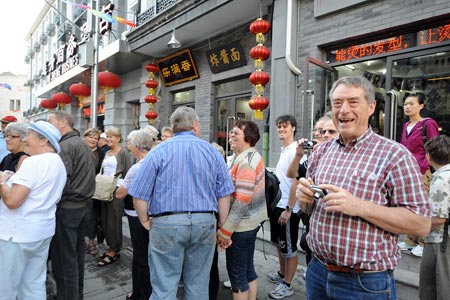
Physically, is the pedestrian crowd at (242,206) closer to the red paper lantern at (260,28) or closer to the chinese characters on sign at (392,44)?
the chinese characters on sign at (392,44)

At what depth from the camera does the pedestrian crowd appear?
1514 mm

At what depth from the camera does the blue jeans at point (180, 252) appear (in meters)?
2.36

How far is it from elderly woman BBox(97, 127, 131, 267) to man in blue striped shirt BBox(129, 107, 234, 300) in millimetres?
2373

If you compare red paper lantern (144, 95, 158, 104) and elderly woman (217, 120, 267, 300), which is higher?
red paper lantern (144, 95, 158, 104)

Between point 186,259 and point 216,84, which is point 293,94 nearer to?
point 216,84

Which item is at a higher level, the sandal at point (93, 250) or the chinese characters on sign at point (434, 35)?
the chinese characters on sign at point (434, 35)

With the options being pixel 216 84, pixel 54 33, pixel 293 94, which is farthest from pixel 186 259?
pixel 54 33

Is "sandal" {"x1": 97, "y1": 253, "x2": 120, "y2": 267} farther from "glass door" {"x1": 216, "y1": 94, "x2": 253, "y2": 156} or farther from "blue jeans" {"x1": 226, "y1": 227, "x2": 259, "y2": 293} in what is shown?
"glass door" {"x1": 216, "y1": 94, "x2": 253, "y2": 156}

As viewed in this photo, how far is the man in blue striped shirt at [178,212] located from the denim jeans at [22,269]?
96 cm

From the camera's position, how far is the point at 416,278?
137 inches

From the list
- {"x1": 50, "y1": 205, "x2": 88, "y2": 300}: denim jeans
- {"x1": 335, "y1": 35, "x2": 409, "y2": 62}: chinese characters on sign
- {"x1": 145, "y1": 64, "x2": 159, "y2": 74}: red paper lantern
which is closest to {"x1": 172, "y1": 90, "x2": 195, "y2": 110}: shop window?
{"x1": 145, "y1": 64, "x2": 159, "y2": 74}: red paper lantern

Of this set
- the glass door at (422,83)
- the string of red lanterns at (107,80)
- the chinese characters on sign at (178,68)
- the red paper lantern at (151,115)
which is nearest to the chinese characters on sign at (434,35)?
the glass door at (422,83)

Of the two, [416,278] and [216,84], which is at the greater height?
[216,84]

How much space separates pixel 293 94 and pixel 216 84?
10.9 feet
